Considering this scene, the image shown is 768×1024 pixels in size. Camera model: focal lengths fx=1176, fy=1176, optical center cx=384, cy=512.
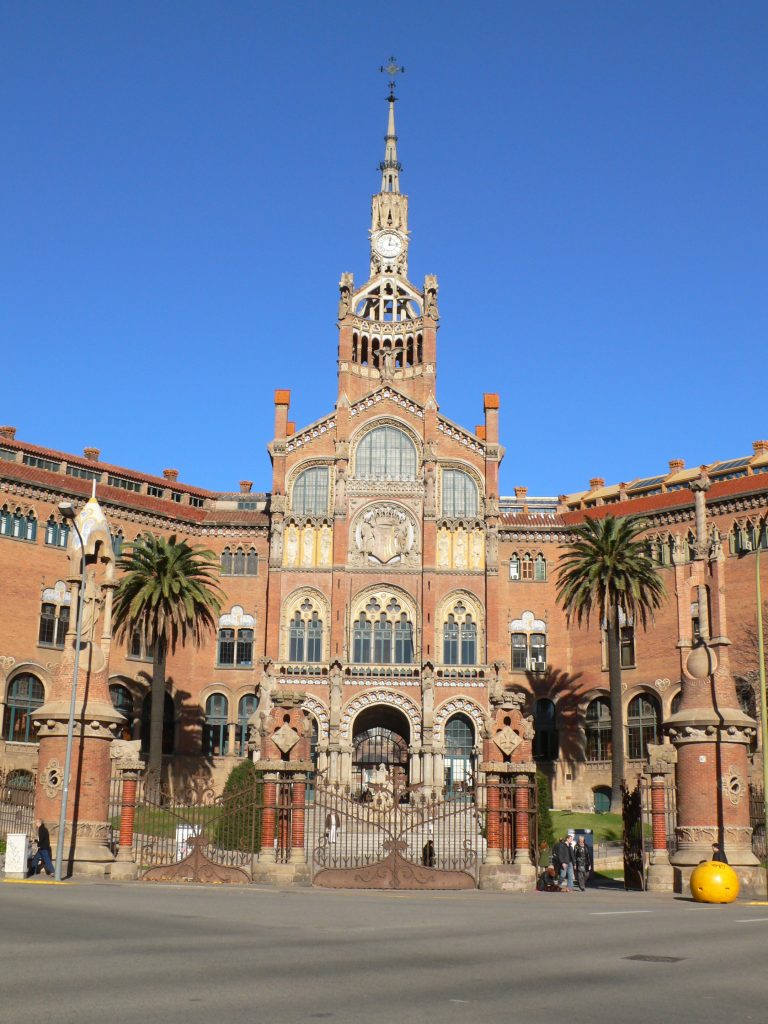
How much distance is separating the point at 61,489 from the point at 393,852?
37.1 meters

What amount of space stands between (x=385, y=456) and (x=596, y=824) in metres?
23.1

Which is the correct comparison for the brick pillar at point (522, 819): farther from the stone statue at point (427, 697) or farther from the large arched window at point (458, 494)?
the large arched window at point (458, 494)

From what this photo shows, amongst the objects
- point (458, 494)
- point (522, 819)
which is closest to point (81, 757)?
point (522, 819)

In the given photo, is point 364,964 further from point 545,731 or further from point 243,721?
point 545,731

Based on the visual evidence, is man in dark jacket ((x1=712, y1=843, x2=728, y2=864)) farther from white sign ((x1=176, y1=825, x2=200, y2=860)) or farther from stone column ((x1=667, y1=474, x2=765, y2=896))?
white sign ((x1=176, y1=825, x2=200, y2=860))

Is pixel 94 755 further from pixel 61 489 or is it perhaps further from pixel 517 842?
pixel 61 489

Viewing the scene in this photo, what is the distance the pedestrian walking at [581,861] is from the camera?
29672 millimetres

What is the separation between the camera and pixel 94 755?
1129 inches

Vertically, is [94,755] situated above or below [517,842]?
above

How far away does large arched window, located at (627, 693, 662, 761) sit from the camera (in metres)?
Result: 59.5

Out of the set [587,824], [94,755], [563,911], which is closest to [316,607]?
[587,824]

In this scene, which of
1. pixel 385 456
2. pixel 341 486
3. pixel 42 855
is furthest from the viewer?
pixel 385 456

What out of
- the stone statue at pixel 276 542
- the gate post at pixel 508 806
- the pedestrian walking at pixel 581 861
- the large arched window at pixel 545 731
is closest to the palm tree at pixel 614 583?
the large arched window at pixel 545 731

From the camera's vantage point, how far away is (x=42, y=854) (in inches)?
1053
